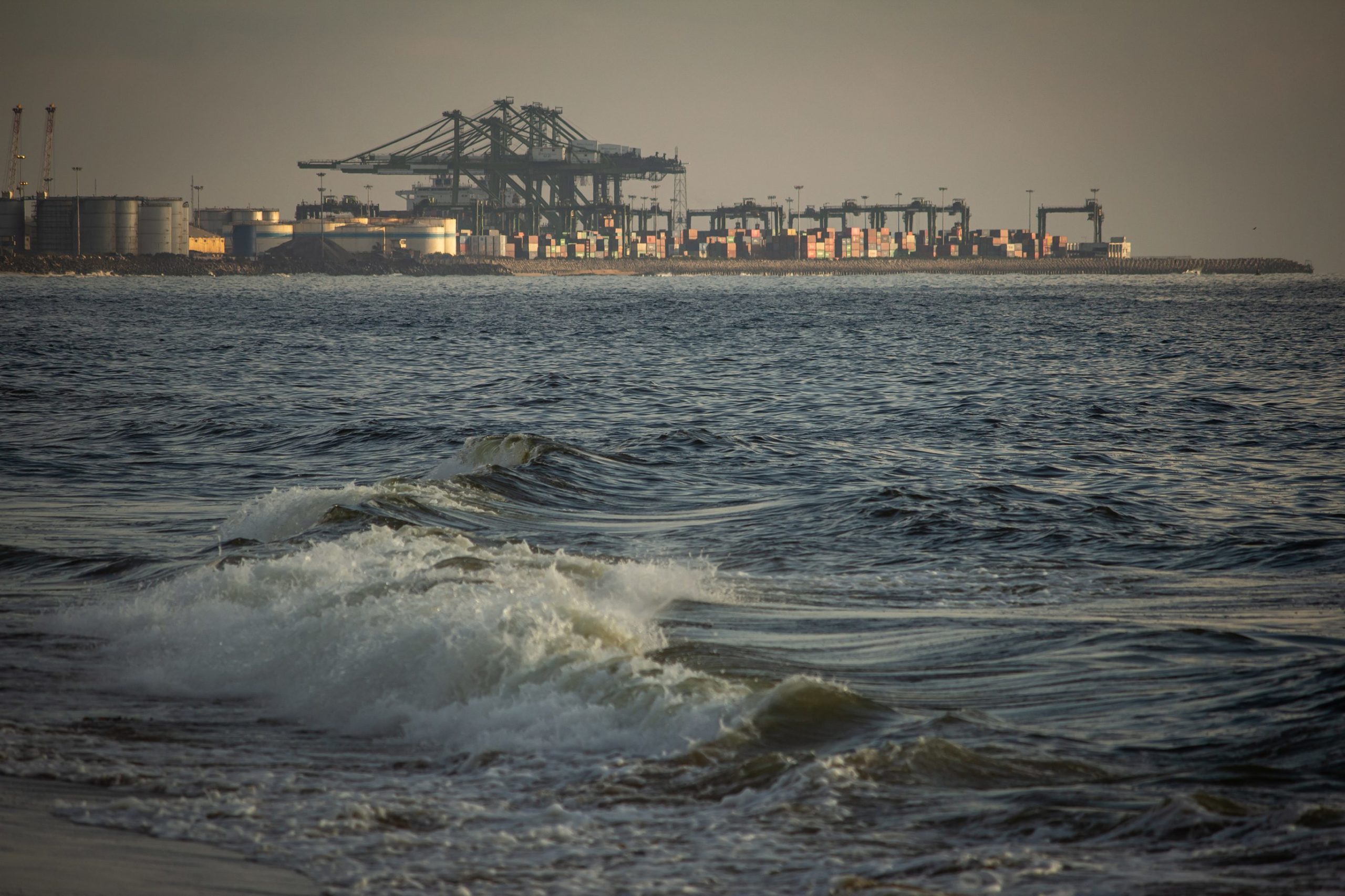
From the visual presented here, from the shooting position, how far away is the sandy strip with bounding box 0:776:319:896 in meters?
4.08

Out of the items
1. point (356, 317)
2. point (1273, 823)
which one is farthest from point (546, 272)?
point (1273, 823)

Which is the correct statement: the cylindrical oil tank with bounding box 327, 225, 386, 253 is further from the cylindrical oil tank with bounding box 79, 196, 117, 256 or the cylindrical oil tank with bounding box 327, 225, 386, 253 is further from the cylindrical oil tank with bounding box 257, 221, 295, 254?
the cylindrical oil tank with bounding box 79, 196, 117, 256

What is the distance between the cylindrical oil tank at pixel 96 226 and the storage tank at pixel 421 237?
3761 centimetres

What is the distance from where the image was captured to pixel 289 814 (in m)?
4.74

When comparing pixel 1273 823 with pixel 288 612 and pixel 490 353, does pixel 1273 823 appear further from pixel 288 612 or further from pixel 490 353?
pixel 490 353

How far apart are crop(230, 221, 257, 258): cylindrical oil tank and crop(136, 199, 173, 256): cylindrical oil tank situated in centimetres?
1428

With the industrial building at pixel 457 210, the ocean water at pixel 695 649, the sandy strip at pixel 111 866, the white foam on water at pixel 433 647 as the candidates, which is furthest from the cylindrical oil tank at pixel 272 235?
the sandy strip at pixel 111 866

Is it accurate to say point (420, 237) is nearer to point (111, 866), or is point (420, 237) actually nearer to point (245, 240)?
point (245, 240)

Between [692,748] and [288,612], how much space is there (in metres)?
3.40

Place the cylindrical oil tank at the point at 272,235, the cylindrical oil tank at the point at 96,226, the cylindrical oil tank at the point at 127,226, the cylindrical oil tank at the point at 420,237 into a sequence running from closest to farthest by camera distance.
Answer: the cylindrical oil tank at the point at 96,226
the cylindrical oil tank at the point at 127,226
the cylindrical oil tank at the point at 272,235
the cylindrical oil tank at the point at 420,237

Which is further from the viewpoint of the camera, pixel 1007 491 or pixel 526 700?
pixel 1007 491

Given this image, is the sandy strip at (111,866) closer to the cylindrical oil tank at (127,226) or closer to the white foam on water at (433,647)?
the white foam on water at (433,647)

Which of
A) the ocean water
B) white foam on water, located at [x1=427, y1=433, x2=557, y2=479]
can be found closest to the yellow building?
the ocean water

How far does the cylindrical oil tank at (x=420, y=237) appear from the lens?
175625 millimetres
